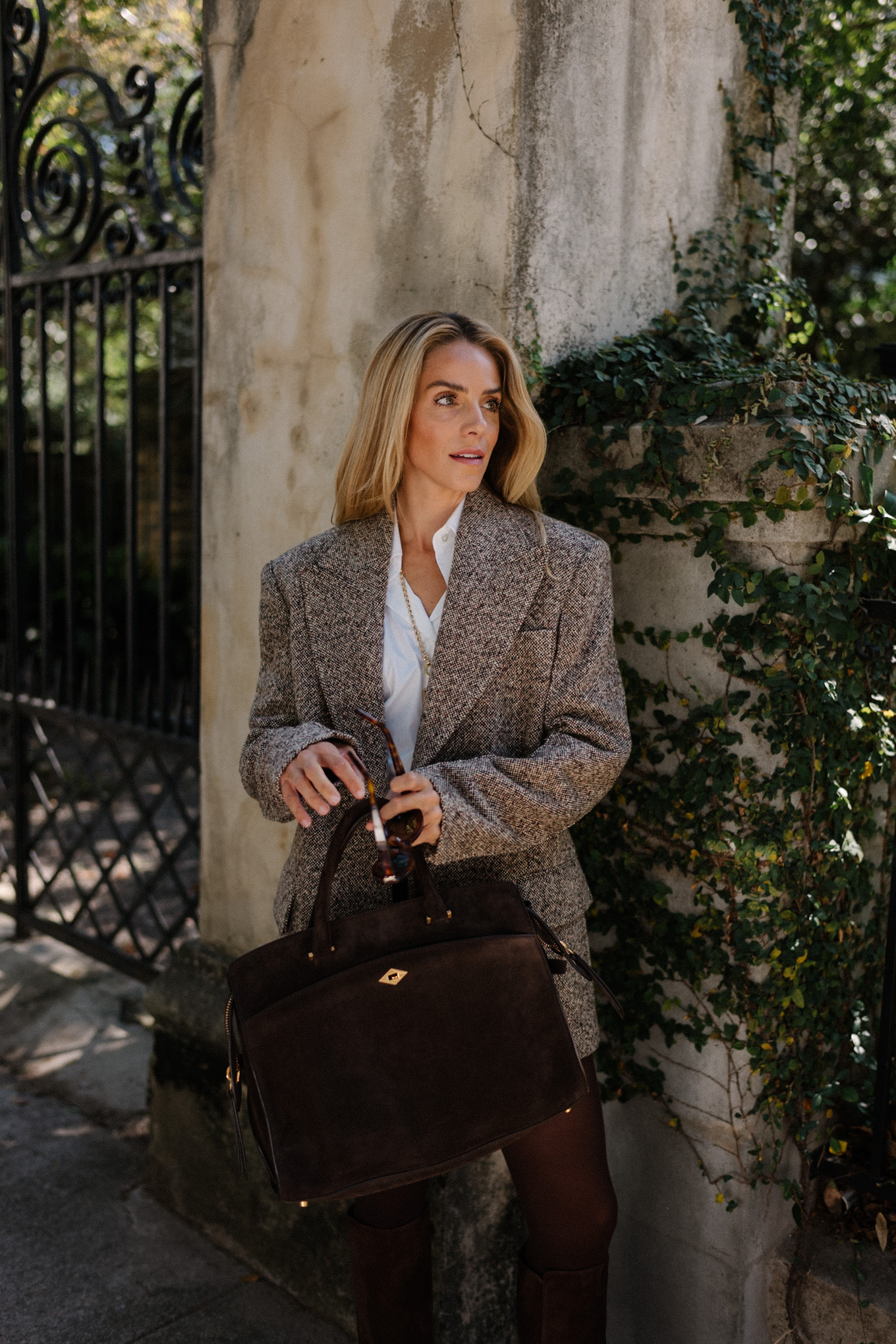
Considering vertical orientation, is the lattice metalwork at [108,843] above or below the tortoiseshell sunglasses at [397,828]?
below

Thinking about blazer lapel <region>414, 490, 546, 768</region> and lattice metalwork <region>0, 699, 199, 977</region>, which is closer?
blazer lapel <region>414, 490, 546, 768</region>

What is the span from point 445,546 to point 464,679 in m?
0.29

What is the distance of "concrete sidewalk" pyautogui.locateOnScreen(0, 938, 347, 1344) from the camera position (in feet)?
8.52

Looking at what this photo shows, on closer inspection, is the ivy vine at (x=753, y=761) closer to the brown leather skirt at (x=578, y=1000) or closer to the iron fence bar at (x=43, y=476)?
the brown leather skirt at (x=578, y=1000)

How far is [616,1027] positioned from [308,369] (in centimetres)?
168

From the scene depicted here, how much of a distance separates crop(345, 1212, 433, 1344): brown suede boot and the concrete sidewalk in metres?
0.49

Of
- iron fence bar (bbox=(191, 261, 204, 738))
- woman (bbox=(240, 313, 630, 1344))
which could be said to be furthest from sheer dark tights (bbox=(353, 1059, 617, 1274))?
iron fence bar (bbox=(191, 261, 204, 738))

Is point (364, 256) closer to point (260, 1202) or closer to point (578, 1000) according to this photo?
point (578, 1000)

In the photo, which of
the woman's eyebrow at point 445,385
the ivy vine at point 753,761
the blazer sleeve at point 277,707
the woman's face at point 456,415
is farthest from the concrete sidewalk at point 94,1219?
the woman's eyebrow at point 445,385

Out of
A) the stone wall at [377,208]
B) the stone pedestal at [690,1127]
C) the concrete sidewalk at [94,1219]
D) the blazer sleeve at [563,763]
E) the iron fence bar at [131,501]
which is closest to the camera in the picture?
the blazer sleeve at [563,763]

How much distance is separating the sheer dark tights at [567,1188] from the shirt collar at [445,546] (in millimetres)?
1030

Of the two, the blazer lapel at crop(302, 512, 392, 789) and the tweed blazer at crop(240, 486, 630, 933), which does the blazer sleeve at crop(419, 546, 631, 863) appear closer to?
the tweed blazer at crop(240, 486, 630, 933)

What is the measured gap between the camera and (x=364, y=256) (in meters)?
2.51

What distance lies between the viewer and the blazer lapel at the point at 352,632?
6.71ft
